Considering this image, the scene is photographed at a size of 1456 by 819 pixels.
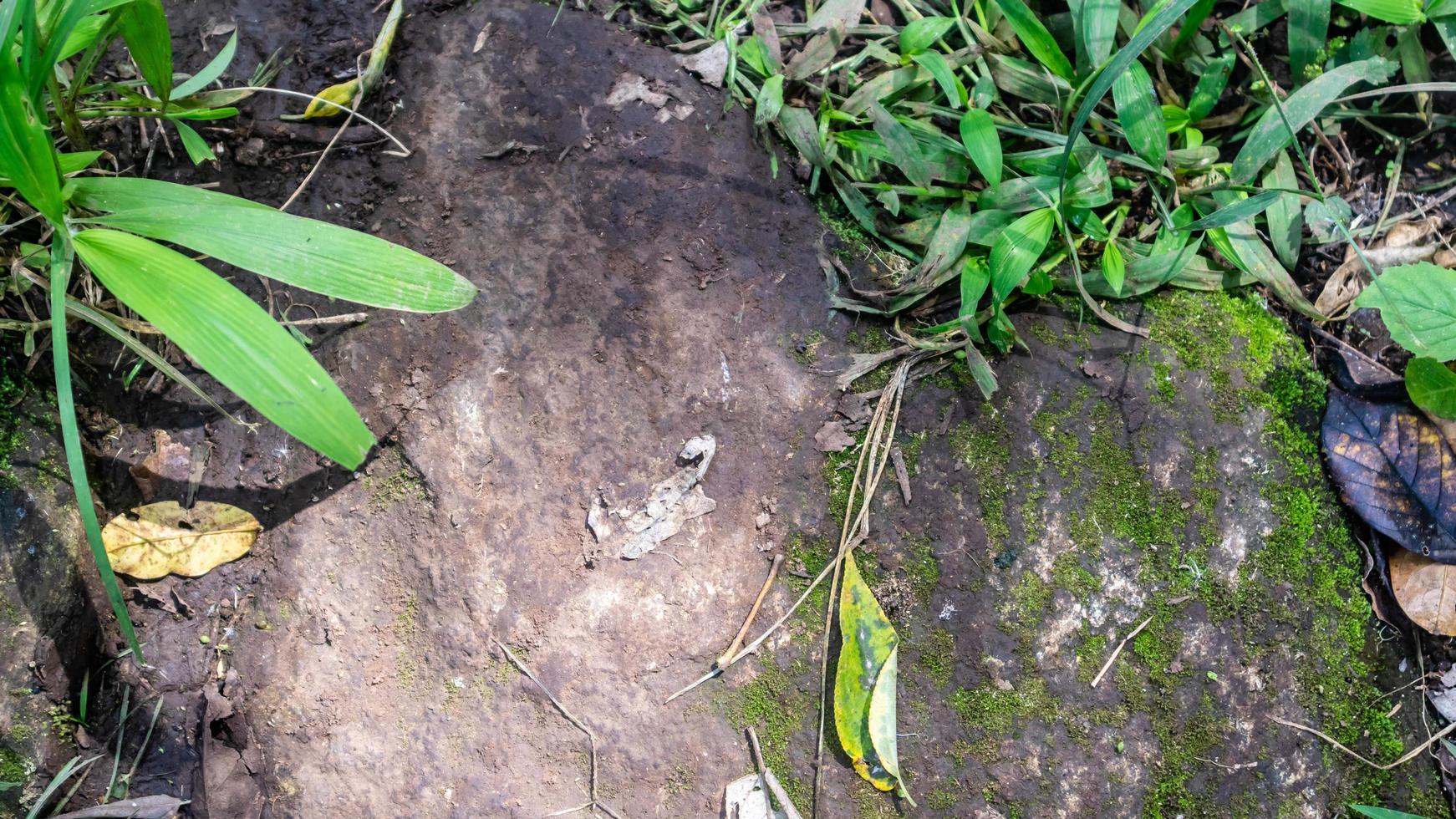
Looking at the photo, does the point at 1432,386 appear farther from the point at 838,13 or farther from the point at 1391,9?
the point at 838,13

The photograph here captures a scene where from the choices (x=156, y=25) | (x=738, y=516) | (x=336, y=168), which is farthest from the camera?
(x=336, y=168)

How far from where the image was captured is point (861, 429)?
68.3 inches

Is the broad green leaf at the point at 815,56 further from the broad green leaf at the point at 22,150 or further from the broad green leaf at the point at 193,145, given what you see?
the broad green leaf at the point at 22,150

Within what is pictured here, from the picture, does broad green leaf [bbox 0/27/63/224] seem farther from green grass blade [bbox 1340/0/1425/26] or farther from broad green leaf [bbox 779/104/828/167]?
green grass blade [bbox 1340/0/1425/26]

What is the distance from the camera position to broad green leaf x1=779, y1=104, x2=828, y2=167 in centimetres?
189

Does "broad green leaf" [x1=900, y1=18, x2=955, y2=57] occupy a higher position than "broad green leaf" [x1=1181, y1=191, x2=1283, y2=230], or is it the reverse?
"broad green leaf" [x1=900, y1=18, x2=955, y2=57]

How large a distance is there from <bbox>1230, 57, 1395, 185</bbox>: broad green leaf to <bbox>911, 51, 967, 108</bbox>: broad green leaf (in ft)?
2.09

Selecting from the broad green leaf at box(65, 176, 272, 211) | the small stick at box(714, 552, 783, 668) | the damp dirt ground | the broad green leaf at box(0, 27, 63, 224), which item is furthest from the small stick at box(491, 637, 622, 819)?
the broad green leaf at box(0, 27, 63, 224)

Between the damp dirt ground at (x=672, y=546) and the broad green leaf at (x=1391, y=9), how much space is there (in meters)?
0.73

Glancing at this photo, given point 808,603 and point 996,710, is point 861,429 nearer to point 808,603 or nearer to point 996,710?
point 808,603

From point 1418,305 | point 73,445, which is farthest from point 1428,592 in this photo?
point 73,445

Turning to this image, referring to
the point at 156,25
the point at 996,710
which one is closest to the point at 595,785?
the point at 996,710

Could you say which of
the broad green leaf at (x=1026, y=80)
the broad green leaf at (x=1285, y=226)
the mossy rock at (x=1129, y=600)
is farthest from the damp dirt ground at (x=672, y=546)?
the broad green leaf at (x=1026, y=80)

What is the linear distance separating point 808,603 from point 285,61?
5.44 feet
